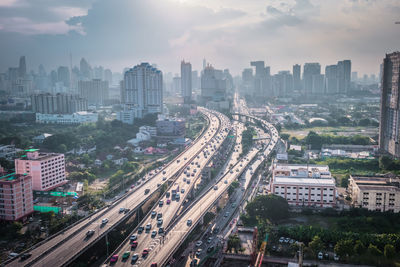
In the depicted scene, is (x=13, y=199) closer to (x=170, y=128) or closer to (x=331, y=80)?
(x=170, y=128)

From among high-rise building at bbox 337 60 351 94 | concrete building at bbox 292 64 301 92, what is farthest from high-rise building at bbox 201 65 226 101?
high-rise building at bbox 337 60 351 94

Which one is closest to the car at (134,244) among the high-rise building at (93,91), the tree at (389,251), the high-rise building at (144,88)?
the tree at (389,251)

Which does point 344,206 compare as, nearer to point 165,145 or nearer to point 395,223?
point 395,223

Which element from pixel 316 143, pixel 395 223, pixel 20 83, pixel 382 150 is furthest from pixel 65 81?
pixel 395 223

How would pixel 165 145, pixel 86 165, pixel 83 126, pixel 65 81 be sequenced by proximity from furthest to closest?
pixel 65 81 < pixel 83 126 < pixel 165 145 < pixel 86 165

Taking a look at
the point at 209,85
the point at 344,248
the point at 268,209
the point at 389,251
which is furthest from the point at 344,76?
the point at 344,248

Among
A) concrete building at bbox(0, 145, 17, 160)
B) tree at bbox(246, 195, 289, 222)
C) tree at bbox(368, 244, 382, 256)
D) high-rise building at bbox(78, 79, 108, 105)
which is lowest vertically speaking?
tree at bbox(368, 244, 382, 256)

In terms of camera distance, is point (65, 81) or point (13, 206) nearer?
point (13, 206)

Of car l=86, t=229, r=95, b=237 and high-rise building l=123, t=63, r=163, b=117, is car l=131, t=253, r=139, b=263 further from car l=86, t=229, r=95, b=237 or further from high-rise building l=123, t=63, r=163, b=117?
high-rise building l=123, t=63, r=163, b=117
